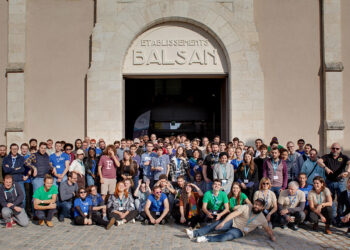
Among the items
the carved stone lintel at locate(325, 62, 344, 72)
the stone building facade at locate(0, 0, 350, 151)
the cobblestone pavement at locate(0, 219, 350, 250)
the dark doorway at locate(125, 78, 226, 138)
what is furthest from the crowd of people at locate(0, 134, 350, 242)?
the dark doorway at locate(125, 78, 226, 138)

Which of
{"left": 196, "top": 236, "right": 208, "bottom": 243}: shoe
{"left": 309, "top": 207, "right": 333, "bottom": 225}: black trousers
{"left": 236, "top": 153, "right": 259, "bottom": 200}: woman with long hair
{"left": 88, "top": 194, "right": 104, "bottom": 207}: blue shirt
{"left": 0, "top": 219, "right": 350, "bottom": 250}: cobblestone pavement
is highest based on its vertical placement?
{"left": 236, "top": 153, "right": 259, "bottom": 200}: woman with long hair

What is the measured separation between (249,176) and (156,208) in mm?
2348

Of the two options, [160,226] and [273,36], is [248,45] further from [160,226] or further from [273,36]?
[160,226]

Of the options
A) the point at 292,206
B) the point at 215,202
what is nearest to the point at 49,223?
the point at 215,202

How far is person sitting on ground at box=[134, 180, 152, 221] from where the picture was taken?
852cm

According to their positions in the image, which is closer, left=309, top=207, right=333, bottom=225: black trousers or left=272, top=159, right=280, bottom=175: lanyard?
left=309, top=207, right=333, bottom=225: black trousers

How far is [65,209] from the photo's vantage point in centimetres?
864

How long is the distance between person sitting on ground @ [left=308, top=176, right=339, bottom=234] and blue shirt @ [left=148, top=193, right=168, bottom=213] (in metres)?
3.34

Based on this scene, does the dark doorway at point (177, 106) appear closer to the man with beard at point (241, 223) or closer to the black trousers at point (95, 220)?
the black trousers at point (95, 220)

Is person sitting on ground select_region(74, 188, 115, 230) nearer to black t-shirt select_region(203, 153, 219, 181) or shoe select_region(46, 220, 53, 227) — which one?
shoe select_region(46, 220, 53, 227)

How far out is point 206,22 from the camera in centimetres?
1248

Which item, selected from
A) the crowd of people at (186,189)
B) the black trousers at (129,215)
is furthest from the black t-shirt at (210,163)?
the black trousers at (129,215)

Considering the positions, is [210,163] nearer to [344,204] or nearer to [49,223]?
[344,204]

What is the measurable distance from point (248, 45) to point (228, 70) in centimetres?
111
